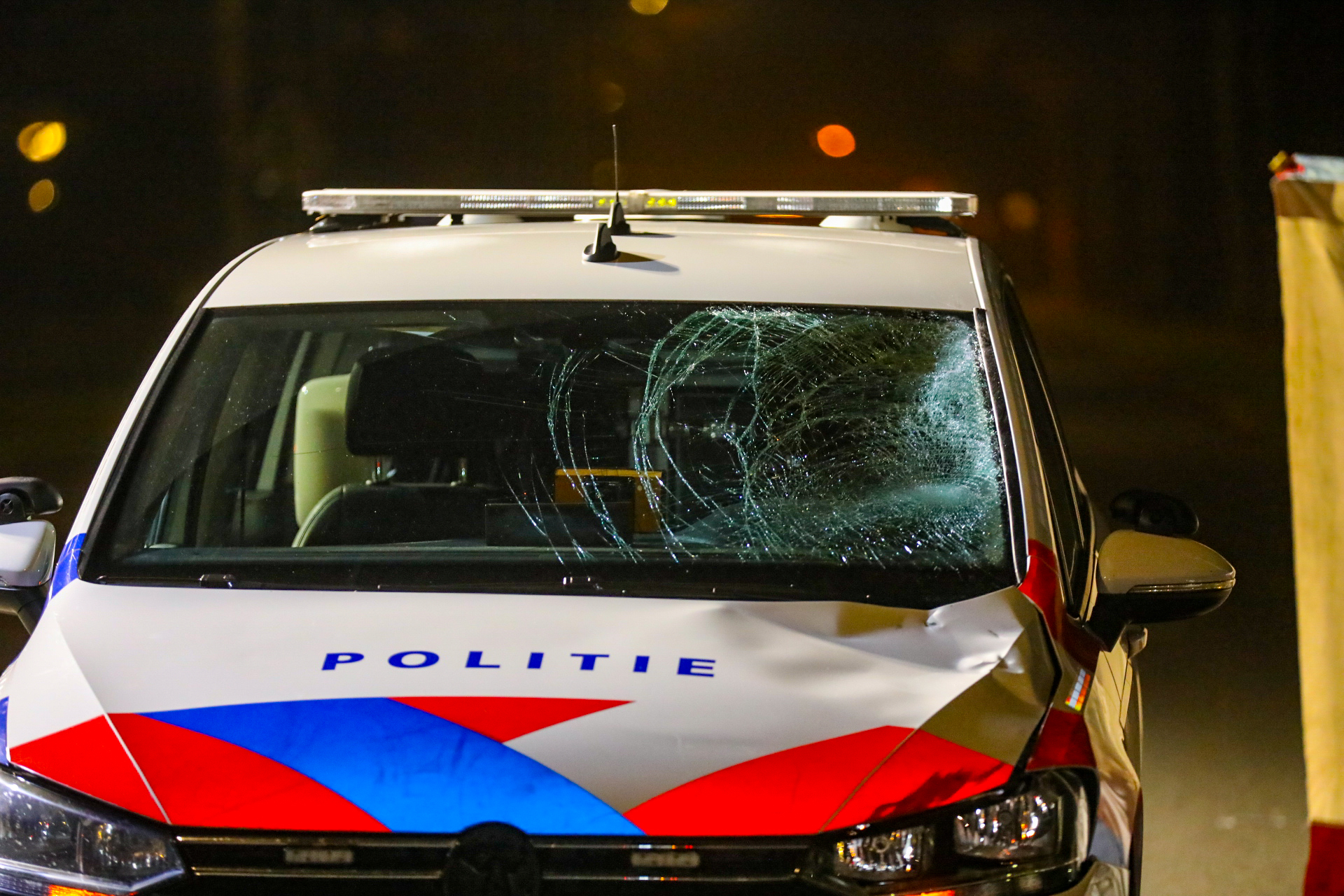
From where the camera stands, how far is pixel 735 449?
335 centimetres

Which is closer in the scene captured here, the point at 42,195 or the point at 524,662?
the point at 524,662

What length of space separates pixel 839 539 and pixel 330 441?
5.42 ft

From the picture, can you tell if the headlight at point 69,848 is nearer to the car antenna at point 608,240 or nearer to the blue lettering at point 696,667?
the blue lettering at point 696,667

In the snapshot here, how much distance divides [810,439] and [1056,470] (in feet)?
2.14

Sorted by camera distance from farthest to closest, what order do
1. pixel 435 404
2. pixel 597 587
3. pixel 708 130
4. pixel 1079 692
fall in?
1. pixel 708 130
2. pixel 435 404
3. pixel 597 587
4. pixel 1079 692

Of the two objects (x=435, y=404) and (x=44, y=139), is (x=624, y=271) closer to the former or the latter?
(x=435, y=404)

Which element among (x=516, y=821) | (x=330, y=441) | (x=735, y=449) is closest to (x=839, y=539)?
(x=735, y=449)

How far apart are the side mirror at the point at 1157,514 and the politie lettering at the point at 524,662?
1.88 m

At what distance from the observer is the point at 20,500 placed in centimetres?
364

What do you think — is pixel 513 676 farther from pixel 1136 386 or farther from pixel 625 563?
pixel 1136 386

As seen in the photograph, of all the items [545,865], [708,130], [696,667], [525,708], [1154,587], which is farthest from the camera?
[708,130]

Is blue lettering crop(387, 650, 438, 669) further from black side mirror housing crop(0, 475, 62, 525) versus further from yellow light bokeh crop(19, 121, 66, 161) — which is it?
yellow light bokeh crop(19, 121, 66, 161)

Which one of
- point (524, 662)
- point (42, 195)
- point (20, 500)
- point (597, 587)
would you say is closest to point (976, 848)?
point (524, 662)

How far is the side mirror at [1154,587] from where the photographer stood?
310cm
